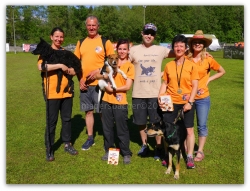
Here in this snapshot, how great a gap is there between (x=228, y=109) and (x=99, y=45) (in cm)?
557

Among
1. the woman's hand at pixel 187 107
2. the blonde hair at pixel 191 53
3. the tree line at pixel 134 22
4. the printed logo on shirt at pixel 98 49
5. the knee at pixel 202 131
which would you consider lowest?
the knee at pixel 202 131

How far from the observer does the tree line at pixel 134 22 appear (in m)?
51.7

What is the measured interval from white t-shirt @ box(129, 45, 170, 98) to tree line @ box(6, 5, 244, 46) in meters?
46.8

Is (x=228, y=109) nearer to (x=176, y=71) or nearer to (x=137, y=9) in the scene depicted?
(x=176, y=71)

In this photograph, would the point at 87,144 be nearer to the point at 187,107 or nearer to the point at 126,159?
the point at 126,159

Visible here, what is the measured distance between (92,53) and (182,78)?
6.17ft

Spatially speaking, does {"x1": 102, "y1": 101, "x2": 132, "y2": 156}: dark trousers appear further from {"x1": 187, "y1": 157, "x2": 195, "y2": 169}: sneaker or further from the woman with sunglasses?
the woman with sunglasses

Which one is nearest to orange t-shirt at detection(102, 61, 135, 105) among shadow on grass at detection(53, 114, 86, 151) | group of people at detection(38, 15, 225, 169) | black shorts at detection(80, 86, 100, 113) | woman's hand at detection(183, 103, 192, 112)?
group of people at detection(38, 15, 225, 169)

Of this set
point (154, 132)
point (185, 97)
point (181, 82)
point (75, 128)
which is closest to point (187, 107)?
point (185, 97)

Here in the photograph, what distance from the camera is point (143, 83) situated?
474cm

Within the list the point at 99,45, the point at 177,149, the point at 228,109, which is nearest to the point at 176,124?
the point at 177,149

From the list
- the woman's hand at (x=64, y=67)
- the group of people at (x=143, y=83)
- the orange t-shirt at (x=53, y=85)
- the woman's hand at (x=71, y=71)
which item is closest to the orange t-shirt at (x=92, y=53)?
the group of people at (x=143, y=83)

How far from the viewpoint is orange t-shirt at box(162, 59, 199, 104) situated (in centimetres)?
423

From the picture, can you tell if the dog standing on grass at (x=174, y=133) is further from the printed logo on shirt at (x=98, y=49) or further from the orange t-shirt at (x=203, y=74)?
the printed logo on shirt at (x=98, y=49)
